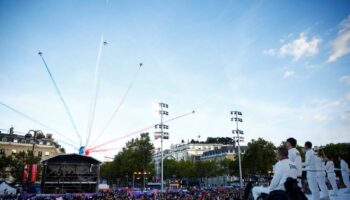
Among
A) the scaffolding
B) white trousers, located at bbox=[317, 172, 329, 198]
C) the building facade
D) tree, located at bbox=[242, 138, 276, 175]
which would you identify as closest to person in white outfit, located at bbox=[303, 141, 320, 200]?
white trousers, located at bbox=[317, 172, 329, 198]

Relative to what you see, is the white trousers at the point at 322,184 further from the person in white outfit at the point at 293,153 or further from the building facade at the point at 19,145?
the building facade at the point at 19,145

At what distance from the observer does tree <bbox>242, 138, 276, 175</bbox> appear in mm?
62281

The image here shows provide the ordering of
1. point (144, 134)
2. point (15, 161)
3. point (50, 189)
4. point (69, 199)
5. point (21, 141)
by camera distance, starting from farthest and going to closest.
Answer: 1. point (21, 141)
2. point (144, 134)
3. point (15, 161)
4. point (50, 189)
5. point (69, 199)

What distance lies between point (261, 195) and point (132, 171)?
232 feet

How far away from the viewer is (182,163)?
101m

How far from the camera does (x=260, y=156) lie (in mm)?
62281

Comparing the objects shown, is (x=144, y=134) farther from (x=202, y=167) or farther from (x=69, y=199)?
(x=69, y=199)

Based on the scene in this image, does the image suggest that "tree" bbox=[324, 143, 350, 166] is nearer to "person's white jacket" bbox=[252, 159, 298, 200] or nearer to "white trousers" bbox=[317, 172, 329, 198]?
"white trousers" bbox=[317, 172, 329, 198]

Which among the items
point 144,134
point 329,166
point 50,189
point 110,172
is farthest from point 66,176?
point 110,172

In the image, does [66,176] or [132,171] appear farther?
[132,171]

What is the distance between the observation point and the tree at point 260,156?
6228 cm

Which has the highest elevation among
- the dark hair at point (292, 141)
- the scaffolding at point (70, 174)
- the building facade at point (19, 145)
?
the building facade at point (19, 145)

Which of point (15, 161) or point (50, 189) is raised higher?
point (15, 161)

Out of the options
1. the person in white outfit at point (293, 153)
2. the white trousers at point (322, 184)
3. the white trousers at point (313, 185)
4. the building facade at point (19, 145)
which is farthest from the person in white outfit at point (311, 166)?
the building facade at point (19, 145)
